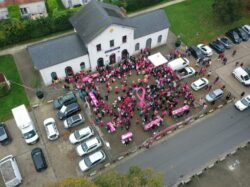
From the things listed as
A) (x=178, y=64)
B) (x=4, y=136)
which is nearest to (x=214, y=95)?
(x=178, y=64)

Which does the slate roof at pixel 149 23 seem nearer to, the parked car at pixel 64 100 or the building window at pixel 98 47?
the building window at pixel 98 47

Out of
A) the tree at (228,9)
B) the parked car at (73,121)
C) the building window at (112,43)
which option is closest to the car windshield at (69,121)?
the parked car at (73,121)

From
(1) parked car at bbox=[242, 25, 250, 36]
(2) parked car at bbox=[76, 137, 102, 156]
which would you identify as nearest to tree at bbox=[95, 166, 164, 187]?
(2) parked car at bbox=[76, 137, 102, 156]

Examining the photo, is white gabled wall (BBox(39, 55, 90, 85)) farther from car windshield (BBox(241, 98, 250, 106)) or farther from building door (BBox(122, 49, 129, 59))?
car windshield (BBox(241, 98, 250, 106))

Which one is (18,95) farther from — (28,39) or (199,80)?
(199,80)

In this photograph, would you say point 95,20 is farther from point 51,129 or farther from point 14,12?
point 14,12

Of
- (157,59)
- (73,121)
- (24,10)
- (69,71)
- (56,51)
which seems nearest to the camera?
(73,121)
